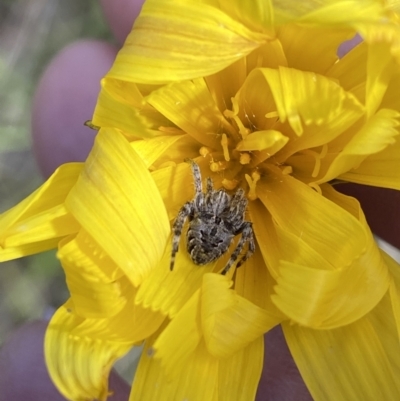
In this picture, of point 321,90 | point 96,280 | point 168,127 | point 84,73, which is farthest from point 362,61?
point 84,73

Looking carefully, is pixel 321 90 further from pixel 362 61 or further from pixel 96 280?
pixel 96 280

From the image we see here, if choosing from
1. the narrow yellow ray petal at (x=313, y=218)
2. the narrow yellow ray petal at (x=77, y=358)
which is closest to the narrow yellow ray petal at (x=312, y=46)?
the narrow yellow ray petal at (x=313, y=218)

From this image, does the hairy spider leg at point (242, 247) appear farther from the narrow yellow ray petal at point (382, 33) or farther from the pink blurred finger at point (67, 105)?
the pink blurred finger at point (67, 105)

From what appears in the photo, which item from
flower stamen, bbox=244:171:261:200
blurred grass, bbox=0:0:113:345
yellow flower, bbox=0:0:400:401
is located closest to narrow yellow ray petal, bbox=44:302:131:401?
yellow flower, bbox=0:0:400:401

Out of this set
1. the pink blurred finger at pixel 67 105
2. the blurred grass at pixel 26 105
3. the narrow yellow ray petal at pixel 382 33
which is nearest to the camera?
the narrow yellow ray petal at pixel 382 33

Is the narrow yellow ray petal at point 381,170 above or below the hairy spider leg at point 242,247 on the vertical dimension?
above

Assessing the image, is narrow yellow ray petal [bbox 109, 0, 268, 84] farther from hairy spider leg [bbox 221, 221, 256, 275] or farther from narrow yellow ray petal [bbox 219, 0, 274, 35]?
hairy spider leg [bbox 221, 221, 256, 275]

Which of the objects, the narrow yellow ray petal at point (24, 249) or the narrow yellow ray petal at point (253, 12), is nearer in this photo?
the narrow yellow ray petal at point (253, 12)

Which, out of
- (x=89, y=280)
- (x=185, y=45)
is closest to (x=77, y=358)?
(x=89, y=280)
